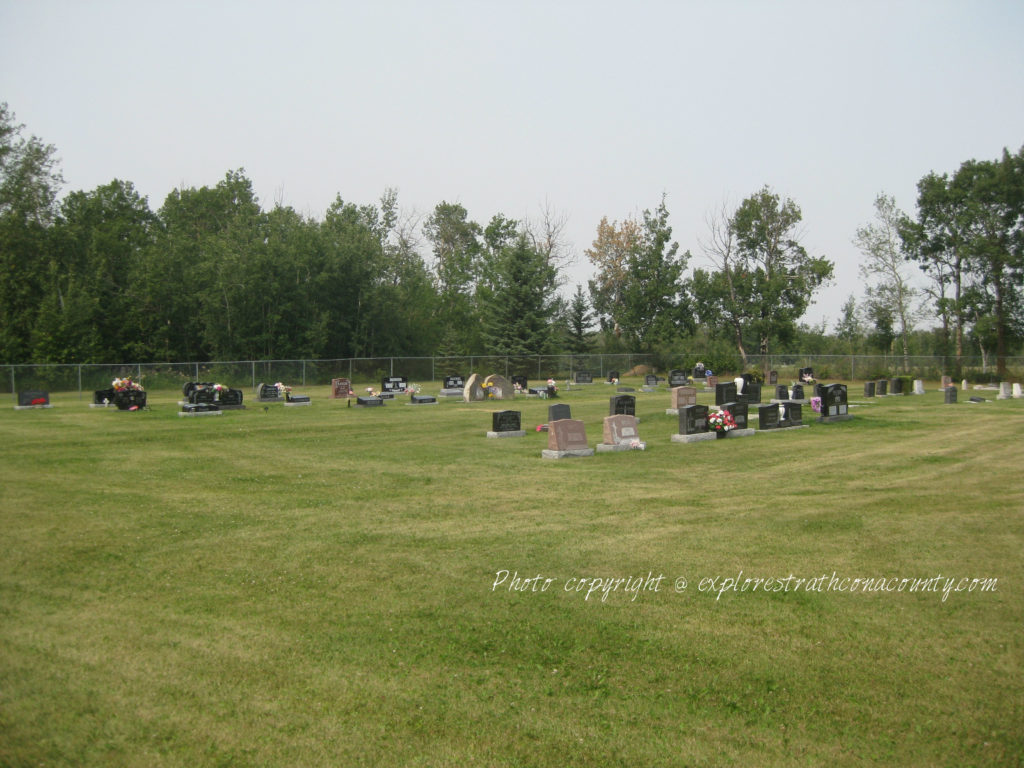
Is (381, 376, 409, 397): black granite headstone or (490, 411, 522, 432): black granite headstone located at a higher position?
(381, 376, 409, 397): black granite headstone

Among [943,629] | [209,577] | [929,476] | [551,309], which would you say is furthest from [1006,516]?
[551,309]

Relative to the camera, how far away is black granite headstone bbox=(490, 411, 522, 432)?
19.6m

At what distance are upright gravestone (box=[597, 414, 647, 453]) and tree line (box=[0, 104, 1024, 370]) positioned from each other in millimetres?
39823

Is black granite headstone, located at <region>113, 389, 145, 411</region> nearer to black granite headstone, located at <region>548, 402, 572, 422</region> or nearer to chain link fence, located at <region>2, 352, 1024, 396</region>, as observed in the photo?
chain link fence, located at <region>2, 352, 1024, 396</region>

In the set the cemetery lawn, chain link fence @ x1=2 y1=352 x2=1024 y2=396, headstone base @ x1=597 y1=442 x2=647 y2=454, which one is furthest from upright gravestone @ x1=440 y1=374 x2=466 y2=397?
the cemetery lawn

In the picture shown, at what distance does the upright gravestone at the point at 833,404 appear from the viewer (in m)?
22.6

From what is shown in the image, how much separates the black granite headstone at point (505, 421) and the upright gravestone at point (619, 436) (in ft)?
12.0

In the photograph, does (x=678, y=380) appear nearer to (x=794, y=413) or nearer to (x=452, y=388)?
(x=452, y=388)

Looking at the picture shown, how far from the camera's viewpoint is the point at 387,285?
5906cm

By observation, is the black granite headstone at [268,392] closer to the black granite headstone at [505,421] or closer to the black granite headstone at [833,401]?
the black granite headstone at [505,421]

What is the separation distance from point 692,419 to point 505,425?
476 centimetres

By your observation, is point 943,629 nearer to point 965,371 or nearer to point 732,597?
point 732,597

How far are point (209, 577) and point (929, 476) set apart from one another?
11.8 m

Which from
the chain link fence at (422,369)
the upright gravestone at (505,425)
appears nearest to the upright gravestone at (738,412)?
the upright gravestone at (505,425)
